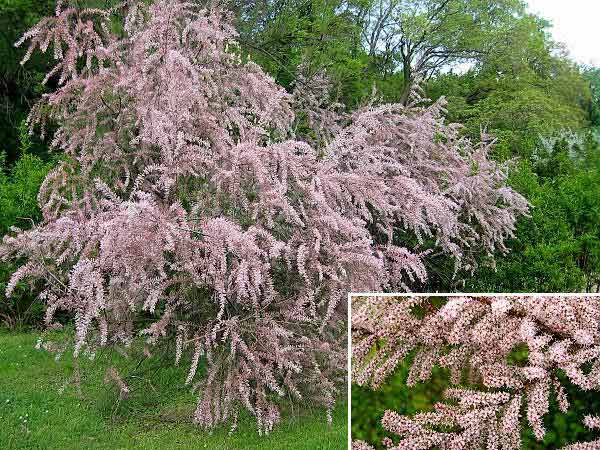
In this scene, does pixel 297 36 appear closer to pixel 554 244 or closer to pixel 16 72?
pixel 16 72

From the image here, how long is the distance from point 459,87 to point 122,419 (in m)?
19.0

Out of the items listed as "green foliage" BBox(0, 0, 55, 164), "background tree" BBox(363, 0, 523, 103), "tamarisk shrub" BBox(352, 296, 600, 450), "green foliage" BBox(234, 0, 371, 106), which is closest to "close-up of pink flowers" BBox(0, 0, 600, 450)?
"tamarisk shrub" BBox(352, 296, 600, 450)

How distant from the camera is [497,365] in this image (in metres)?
1.93

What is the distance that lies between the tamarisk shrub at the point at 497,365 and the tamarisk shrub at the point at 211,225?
2649mm

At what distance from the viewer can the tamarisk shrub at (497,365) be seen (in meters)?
1.89

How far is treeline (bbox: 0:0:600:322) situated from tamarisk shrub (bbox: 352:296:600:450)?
519cm

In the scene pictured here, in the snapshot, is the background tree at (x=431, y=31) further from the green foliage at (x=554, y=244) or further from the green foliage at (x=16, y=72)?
the green foliage at (x=554, y=244)

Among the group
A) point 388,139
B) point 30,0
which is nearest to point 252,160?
point 388,139

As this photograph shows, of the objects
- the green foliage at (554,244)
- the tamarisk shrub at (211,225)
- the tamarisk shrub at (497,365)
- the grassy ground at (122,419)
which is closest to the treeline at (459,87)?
the green foliage at (554,244)

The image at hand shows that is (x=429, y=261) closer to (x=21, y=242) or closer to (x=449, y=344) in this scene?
(x=21, y=242)

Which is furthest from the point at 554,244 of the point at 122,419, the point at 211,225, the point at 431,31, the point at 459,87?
the point at 459,87

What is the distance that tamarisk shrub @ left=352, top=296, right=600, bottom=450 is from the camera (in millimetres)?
1886

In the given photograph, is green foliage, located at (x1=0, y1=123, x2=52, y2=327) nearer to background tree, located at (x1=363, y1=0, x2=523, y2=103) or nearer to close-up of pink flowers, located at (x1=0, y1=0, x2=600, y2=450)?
close-up of pink flowers, located at (x1=0, y1=0, x2=600, y2=450)

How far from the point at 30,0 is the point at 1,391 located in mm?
8562
